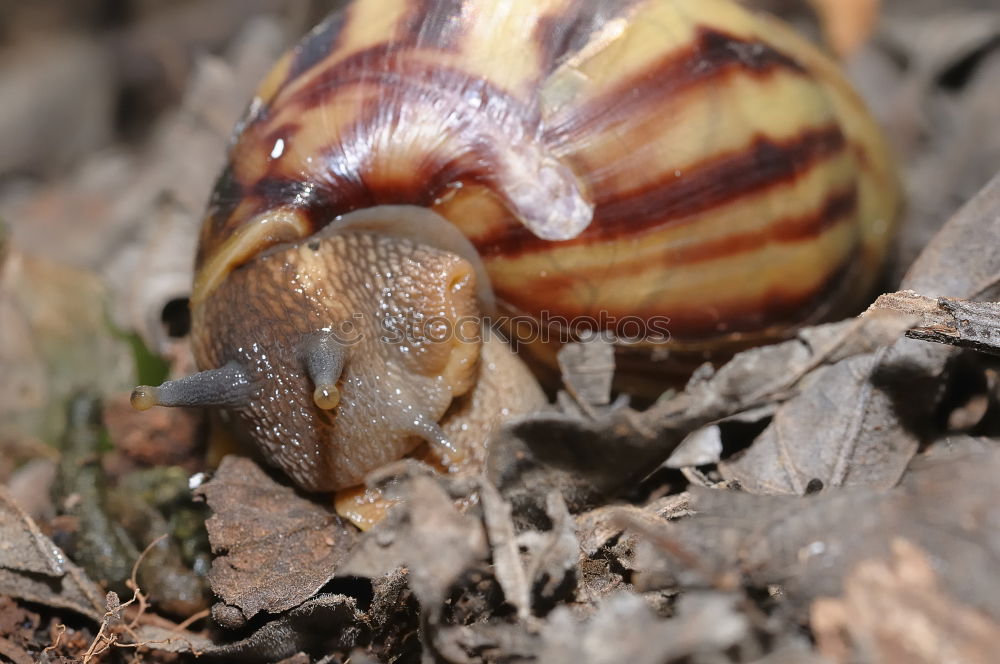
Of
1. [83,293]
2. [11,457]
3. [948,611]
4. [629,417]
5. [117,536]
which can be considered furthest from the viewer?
[83,293]

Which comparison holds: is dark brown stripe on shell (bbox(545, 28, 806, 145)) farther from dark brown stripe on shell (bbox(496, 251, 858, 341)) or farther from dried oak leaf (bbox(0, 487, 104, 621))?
dried oak leaf (bbox(0, 487, 104, 621))

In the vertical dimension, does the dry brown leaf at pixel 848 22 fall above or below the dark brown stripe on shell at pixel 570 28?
below

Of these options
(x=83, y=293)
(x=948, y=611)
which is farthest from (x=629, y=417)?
(x=83, y=293)

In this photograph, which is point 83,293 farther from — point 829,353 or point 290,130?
point 829,353

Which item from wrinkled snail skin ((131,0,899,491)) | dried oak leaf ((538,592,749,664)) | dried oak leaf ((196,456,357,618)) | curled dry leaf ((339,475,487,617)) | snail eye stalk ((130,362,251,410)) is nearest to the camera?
dried oak leaf ((538,592,749,664))

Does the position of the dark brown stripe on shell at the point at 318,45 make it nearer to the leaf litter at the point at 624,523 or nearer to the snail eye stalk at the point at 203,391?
the snail eye stalk at the point at 203,391

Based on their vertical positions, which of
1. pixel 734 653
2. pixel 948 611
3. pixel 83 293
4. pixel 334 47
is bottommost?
pixel 83 293

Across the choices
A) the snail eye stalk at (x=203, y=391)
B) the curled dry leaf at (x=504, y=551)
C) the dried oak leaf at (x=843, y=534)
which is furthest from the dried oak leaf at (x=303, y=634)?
the dried oak leaf at (x=843, y=534)

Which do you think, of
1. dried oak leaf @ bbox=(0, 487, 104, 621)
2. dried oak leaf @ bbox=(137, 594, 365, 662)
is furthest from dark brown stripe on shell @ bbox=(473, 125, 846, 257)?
dried oak leaf @ bbox=(0, 487, 104, 621)
